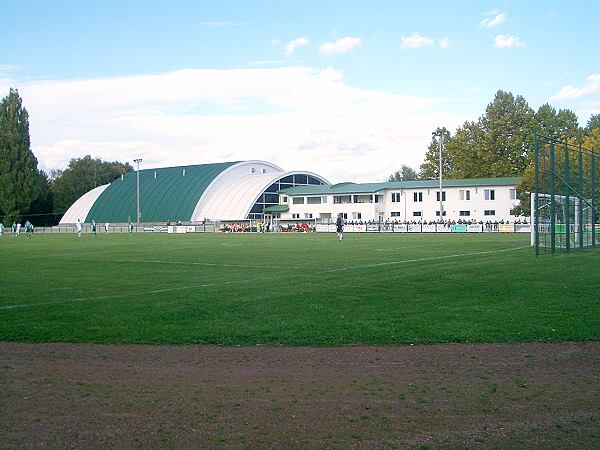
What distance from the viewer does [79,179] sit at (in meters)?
124

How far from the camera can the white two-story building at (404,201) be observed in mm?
79625

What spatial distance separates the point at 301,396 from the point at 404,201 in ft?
267

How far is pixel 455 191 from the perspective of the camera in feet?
271

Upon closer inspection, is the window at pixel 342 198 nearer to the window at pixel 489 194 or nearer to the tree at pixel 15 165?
the window at pixel 489 194

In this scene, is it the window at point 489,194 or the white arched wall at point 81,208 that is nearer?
the window at point 489,194

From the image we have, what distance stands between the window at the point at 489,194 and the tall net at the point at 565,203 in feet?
132

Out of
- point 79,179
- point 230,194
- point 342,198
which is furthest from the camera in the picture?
point 79,179

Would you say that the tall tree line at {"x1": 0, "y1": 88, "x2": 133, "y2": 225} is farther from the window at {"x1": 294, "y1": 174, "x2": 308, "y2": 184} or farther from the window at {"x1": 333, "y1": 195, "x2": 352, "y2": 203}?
the window at {"x1": 333, "y1": 195, "x2": 352, "y2": 203}

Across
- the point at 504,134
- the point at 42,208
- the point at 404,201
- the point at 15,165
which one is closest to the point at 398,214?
the point at 404,201

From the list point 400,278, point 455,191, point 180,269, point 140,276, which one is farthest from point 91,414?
point 455,191

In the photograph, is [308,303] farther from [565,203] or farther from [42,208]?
[42,208]

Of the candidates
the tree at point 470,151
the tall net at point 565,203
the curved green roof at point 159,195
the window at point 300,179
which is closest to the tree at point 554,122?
the tree at point 470,151

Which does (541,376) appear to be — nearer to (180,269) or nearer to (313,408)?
(313,408)

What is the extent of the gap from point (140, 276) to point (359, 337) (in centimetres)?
1285
